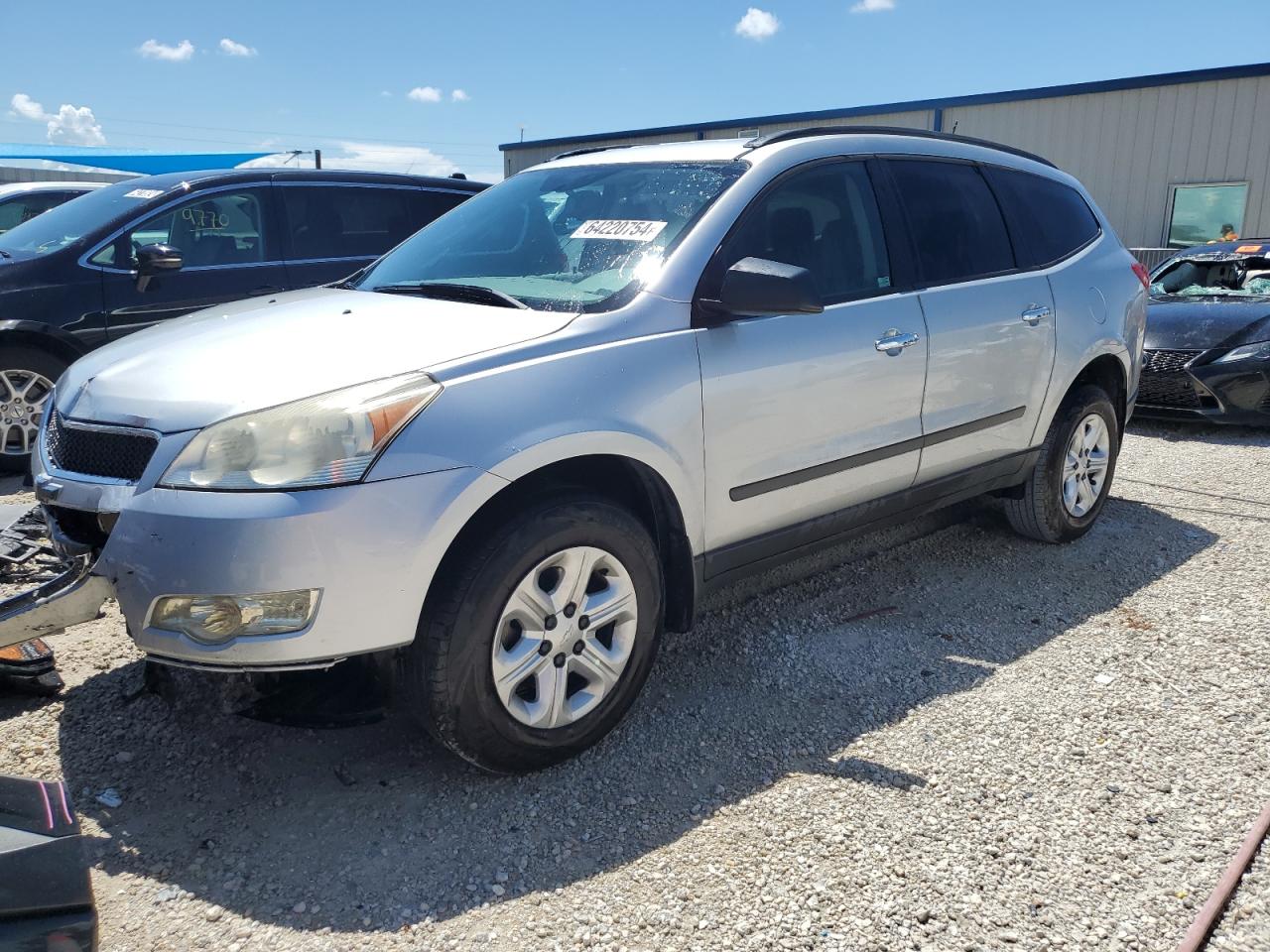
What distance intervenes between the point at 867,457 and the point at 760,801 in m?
1.38

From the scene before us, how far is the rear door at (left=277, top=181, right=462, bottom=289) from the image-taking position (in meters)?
6.46

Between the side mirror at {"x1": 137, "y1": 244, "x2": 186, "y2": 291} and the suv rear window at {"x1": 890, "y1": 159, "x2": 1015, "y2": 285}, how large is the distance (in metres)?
3.97

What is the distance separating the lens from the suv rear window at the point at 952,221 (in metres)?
3.96

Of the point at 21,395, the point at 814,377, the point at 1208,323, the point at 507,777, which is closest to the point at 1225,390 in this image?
the point at 1208,323

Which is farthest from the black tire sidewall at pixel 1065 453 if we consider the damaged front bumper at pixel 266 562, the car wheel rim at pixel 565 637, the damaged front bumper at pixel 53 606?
the damaged front bumper at pixel 53 606

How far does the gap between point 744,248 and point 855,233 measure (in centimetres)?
62

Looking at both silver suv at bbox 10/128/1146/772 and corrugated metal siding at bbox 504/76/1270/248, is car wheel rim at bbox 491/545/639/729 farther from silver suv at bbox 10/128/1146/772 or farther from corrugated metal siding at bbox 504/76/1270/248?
corrugated metal siding at bbox 504/76/1270/248

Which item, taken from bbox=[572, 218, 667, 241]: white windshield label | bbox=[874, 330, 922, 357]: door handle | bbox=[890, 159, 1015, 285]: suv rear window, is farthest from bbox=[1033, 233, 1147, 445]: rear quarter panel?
bbox=[572, 218, 667, 241]: white windshield label

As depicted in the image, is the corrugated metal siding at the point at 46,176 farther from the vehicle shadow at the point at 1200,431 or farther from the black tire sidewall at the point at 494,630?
the black tire sidewall at the point at 494,630

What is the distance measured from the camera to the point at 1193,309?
8.20 metres

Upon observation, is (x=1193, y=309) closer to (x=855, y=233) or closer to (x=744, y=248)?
(x=855, y=233)

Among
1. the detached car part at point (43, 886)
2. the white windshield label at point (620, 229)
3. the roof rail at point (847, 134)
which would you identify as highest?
the roof rail at point (847, 134)

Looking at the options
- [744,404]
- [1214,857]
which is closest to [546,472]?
[744,404]

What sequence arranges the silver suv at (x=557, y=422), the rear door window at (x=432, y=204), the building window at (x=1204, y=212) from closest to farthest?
1. the silver suv at (x=557, y=422)
2. the rear door window at (x=432, y=204)
3. the building window at (x=1204, y=212)
